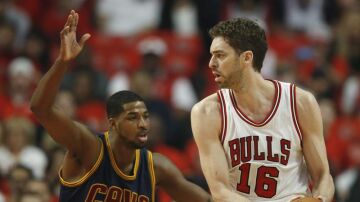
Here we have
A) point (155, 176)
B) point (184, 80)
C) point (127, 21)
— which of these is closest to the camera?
point (155, 176)

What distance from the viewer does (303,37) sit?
42.3 ft

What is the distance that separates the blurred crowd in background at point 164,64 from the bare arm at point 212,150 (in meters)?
2.99

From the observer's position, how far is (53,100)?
5844 millimetres

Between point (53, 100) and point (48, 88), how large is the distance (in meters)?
0.10

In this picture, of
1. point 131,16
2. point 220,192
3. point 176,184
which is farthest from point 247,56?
point 131,16

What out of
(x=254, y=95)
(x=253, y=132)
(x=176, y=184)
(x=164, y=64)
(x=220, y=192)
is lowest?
(x=220, y=192)

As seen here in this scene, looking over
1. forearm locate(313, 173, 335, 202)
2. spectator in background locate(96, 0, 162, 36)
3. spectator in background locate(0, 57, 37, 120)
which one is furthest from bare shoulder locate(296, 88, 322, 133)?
spectator in background locate(96, 0, 162, 36)

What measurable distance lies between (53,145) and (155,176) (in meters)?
3.31

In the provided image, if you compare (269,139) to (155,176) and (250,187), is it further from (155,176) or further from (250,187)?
(155,176)

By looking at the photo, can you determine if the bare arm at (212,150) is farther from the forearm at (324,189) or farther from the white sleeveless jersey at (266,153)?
the forearm at (324,189)

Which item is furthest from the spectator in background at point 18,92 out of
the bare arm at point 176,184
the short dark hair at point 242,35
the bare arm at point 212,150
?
the short dark hair at point 242,35

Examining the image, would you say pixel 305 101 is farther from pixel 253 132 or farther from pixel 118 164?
pixel 118 164

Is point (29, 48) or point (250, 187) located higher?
point (29, 48)

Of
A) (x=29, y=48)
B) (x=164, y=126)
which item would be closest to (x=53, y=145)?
(x=164, y=126)
